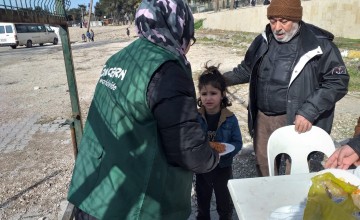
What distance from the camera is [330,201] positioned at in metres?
1.28

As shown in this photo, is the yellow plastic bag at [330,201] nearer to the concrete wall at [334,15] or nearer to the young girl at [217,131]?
the young girl at [217,131]

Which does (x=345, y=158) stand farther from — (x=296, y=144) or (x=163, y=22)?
(x=163, y=22)

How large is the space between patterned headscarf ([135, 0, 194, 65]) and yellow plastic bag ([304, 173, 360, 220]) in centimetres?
83

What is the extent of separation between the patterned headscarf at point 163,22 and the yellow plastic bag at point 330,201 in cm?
83

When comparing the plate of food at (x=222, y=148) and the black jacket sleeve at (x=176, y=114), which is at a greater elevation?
the black jacket sleeve at (x=176, y=114)

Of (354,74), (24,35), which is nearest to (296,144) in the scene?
(354,74)

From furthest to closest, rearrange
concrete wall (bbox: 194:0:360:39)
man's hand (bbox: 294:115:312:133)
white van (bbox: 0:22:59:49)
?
white van (bbox: 0:22:59:49), concrete wall (bbox: 194:0:360:39), man's hand (bbox: 294:115:312:133)

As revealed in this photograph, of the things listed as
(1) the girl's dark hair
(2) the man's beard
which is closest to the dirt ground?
(1) the girl's dark hair

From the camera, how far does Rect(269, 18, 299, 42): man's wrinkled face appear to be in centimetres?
258

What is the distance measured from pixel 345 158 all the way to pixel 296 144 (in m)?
0.55

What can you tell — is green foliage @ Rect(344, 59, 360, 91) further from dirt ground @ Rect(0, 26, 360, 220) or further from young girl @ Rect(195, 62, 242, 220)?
young girl @ Rect(195, 62, 242, 220)

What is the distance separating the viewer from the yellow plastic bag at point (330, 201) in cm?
124

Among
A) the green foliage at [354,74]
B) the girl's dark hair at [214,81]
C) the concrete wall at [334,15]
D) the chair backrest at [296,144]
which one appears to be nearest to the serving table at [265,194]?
the chair backrest at [296,144]

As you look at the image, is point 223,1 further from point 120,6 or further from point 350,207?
point 350,207
